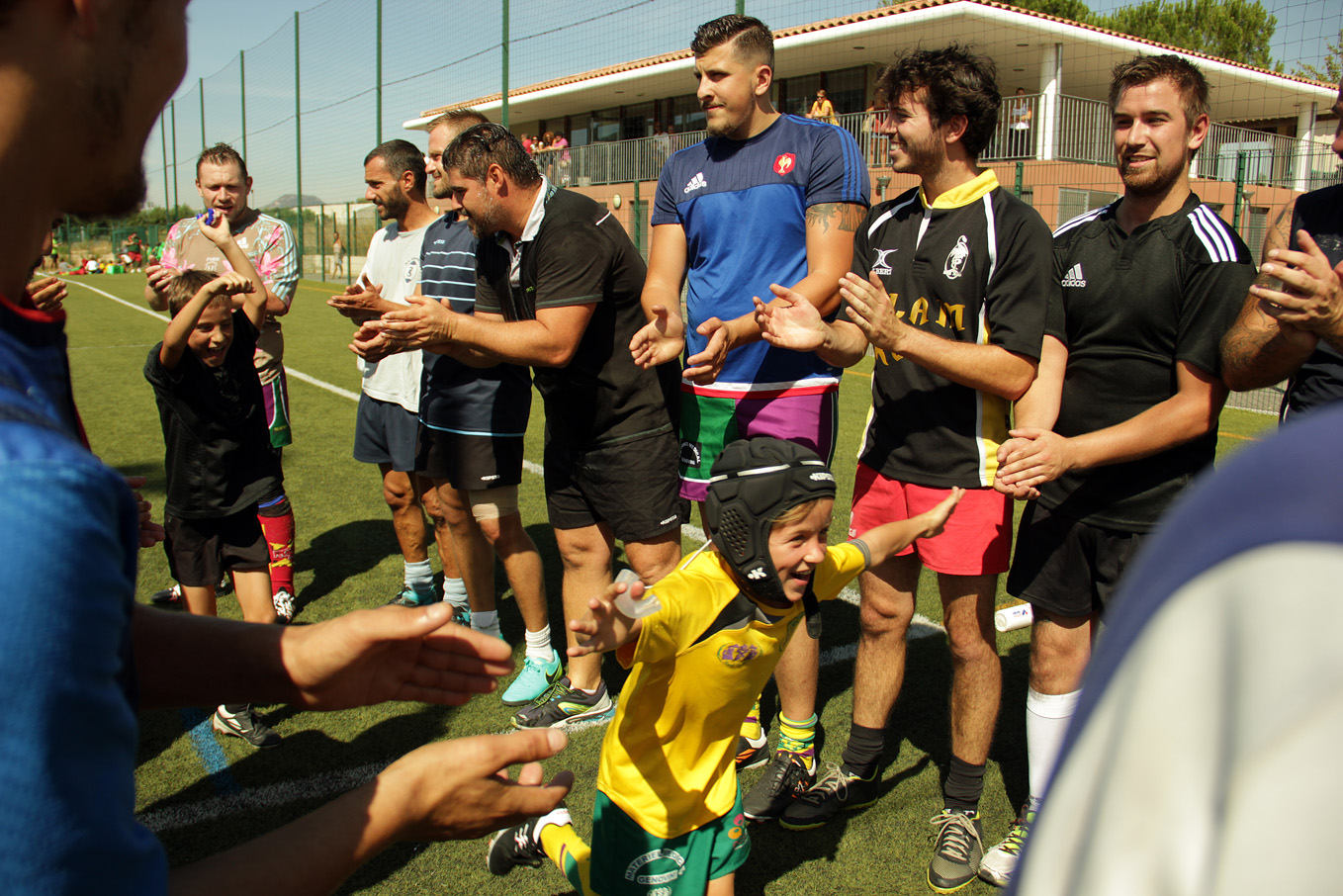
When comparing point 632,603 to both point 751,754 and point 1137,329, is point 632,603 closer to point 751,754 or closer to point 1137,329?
point 751,754

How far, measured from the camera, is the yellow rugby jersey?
2.47 metres

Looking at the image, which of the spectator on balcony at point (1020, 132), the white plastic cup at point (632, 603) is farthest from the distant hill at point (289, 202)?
the white plastic cup at point (632, 603)

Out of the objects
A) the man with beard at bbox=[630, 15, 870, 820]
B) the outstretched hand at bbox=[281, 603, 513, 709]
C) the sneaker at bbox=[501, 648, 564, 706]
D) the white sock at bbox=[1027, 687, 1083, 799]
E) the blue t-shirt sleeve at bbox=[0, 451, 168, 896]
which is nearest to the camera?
the blue t-shirt sleeve at bbox=[0, 451, 168, 896]

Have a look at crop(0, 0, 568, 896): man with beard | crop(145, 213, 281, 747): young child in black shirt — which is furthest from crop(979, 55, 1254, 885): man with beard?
crop(145, 213, 281, 747): young child in black shirt

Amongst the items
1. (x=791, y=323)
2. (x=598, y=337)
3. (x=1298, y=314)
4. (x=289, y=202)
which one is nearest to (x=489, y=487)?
(x=598, y=337)

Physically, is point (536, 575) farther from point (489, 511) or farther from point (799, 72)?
point (799, 72)

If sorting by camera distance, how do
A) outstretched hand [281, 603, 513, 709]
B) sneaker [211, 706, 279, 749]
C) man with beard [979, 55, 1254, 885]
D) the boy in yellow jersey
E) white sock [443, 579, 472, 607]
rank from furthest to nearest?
white sock [443, 579, 472, 607] < sneaker [211, 706, 279, 749] < man with beard [979, 55, 1254, 885] < the boy in yellow jersey < outstretched hand [281, 603, 513, 709]

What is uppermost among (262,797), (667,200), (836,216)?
(667,200)

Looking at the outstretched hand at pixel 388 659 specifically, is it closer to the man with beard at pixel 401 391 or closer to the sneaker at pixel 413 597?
the man with beard at pixel 401 391

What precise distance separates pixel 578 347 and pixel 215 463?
67.3 inches

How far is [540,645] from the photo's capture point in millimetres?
4367

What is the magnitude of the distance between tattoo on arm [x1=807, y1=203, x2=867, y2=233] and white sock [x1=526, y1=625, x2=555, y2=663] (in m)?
2.33

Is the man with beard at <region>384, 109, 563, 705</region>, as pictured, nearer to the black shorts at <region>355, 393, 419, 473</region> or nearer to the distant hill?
the black shorts at <region>355, 393, 419, 473</region>

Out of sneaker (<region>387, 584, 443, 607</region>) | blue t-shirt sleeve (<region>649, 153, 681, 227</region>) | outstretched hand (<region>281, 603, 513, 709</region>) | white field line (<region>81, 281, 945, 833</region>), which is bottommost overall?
white field line (<region>81, 281, 945, 833</region>)
